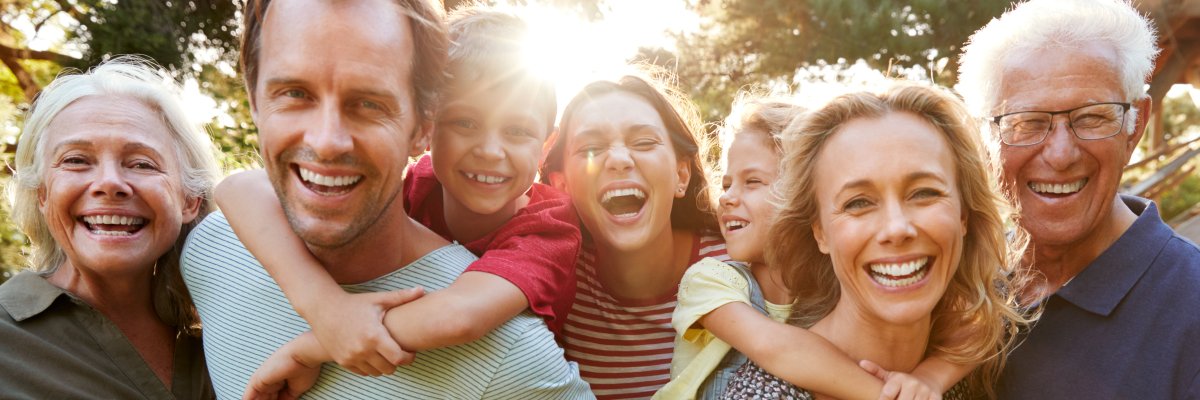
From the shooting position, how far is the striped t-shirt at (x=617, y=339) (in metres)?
2.93

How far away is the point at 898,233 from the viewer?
2.11 meters

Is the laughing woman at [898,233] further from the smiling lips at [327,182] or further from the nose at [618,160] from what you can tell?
the smiling lips at [327,182]

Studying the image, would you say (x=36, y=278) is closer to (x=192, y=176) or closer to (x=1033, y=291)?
(x=192, y=176)

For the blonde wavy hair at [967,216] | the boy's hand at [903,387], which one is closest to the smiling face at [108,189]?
the blonde wavy hair at [967,216]

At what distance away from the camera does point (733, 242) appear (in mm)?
2859

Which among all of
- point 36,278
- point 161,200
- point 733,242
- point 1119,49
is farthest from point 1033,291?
point 36,278

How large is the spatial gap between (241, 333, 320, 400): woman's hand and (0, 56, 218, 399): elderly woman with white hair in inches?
31.3

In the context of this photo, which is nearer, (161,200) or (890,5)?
(161,200)

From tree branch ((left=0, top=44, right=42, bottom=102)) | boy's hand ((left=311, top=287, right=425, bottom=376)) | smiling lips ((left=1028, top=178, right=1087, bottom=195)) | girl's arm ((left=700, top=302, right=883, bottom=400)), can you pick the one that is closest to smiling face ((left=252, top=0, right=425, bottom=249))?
boy's hand ((left=311, top=287, right=425, bottom=376))

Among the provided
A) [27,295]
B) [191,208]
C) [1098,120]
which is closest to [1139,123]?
[1098,120]

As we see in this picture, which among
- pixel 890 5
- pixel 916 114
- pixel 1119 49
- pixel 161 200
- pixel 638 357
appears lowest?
pixel 638 357

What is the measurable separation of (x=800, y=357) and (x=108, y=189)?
2.17m

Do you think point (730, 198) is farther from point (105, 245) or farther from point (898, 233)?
point (105, 245)

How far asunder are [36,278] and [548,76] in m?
1.85
